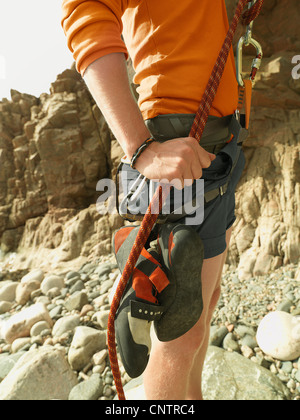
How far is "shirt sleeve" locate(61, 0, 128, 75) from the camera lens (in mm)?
713

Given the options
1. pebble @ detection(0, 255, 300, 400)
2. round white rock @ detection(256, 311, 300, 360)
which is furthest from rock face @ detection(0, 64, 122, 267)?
round white rock @ detection(256, 311, 300, 360)

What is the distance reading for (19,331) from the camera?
10.0ft

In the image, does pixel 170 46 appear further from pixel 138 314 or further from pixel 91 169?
pixel 91 169

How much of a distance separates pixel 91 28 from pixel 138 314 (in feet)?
2.90

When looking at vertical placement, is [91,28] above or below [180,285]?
above

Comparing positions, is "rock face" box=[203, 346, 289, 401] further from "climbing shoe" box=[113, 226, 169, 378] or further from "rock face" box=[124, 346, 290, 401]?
"climbing shoe" box=[113, 226, 169, 378]

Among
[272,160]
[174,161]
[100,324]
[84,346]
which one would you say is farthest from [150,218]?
[272,160]

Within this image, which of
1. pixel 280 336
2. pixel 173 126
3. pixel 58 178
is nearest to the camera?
pixel 173 126

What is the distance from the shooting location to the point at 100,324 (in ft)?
10.0

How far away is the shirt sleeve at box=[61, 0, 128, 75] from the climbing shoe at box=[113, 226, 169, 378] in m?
0.70

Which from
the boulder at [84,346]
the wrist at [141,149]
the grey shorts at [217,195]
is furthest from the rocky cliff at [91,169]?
the wrist at [141,149]

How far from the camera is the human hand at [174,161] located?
2.38 feet

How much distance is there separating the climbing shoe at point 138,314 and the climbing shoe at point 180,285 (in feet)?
0.10

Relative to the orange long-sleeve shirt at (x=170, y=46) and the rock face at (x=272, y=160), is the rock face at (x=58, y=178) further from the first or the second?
the orange long-sleeve shirt at (x=170, y=46)
